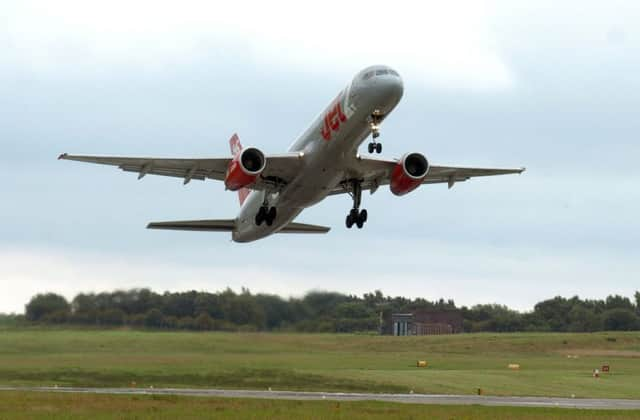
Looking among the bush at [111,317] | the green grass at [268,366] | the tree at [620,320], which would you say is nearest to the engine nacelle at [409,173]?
the green grass at [268,366]

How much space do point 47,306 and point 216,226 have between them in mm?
15628

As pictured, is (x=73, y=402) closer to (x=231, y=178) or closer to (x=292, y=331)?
(x=231, y=178)

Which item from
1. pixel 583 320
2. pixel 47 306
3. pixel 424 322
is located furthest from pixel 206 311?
pixel 583 320

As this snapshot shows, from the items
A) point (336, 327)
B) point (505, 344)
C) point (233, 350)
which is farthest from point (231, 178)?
point (505, 344)

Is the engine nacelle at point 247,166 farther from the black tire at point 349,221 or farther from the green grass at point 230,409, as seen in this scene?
the green grass at point 230,409

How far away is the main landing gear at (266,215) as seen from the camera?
159ft

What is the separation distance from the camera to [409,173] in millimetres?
45406

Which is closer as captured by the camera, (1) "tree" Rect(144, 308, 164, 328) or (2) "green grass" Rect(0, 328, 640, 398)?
(2) "green grass" Rect(0, 328, 640, 398)

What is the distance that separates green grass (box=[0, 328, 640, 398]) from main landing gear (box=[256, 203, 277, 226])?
8.42 meters

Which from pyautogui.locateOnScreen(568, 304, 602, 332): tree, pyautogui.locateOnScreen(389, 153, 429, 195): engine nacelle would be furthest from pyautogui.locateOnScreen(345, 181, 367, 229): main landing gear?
pyautogui.locateOnScreen(568, 304, 602, 332): tree

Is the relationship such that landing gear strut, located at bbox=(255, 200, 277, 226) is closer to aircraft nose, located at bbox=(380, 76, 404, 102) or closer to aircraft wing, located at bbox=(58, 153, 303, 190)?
aircraft wing, located at bbox=(58, 153, 303, 190)

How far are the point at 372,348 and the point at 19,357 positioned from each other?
31.2 m

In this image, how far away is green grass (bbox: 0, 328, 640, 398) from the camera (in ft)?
174

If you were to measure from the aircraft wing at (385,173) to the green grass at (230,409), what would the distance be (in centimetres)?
954
